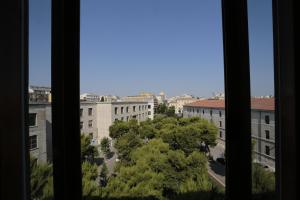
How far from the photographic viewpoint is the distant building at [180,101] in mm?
1562

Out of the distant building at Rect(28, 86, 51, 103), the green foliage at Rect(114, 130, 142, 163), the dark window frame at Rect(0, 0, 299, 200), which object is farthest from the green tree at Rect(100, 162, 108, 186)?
the distant building at Rect(28, 86, 51, 103)

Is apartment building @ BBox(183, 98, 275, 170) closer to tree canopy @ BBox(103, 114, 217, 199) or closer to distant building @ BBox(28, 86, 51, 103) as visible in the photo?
tree canopy @ BBox(103, 114, 217, 199)

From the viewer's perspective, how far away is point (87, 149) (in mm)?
1230

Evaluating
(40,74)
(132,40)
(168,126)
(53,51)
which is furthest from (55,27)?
(168,126)

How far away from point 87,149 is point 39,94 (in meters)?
0.37

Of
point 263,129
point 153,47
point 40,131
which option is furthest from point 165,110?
point 40,131

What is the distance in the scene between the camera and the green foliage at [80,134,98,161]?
1.15 meters

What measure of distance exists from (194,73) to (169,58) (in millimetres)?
217

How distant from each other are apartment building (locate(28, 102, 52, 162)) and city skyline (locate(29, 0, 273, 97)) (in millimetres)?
116

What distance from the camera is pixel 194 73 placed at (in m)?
1.61

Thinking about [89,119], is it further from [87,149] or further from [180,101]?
[180,101]

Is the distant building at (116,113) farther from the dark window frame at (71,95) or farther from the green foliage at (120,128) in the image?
the dark window frame at (71,95)

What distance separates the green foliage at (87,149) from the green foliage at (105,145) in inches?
4.0

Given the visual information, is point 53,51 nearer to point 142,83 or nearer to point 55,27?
point 55,27
